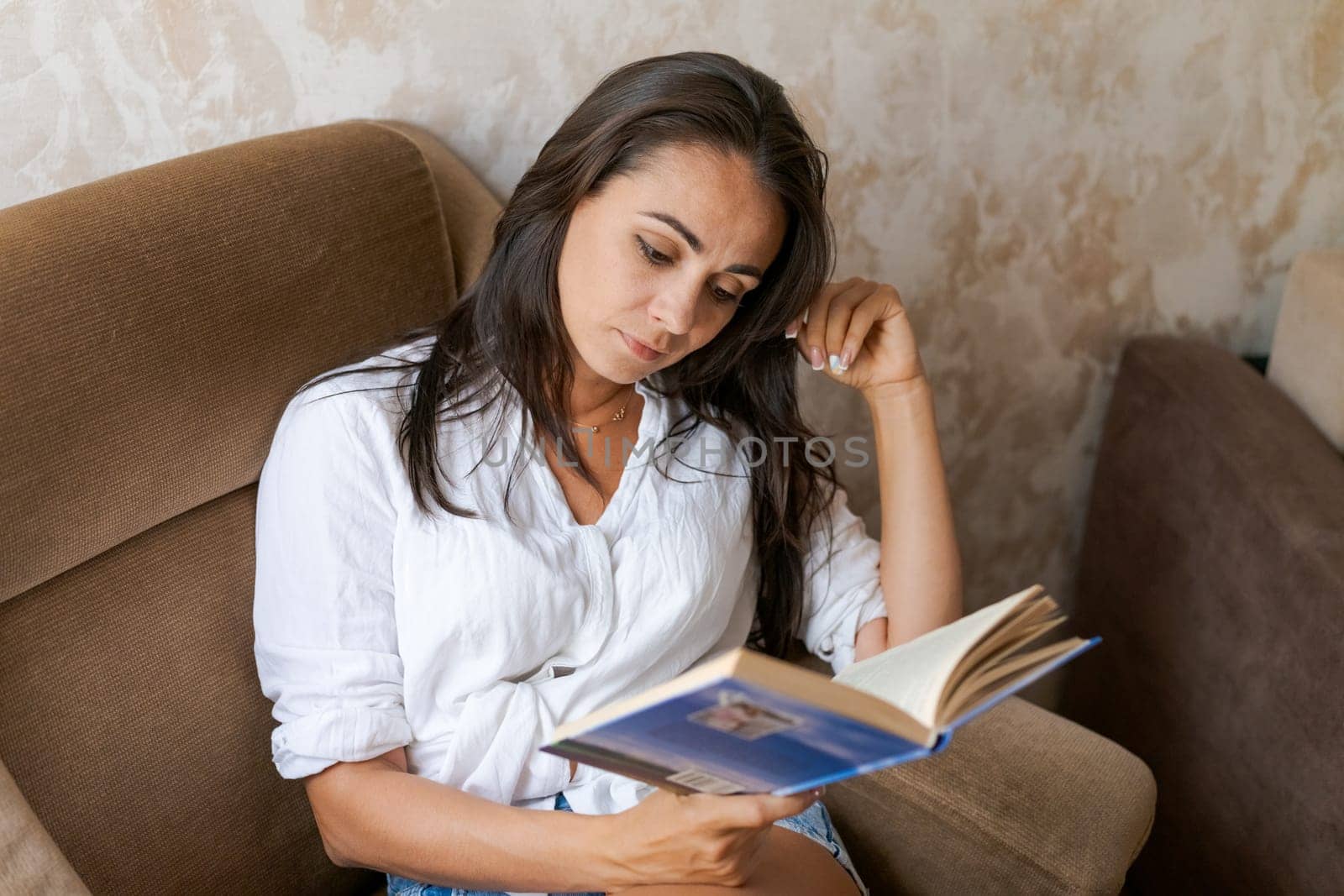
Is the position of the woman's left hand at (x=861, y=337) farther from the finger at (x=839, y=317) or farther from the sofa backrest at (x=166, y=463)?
the sofa backrest at (x=166, y=463)

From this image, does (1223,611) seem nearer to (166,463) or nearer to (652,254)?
(652,254)

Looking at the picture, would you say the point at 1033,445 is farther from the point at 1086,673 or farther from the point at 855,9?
the point at 855,9

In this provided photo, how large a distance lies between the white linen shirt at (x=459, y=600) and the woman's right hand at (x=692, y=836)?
0.44ft

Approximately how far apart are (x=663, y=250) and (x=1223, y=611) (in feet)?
3.04

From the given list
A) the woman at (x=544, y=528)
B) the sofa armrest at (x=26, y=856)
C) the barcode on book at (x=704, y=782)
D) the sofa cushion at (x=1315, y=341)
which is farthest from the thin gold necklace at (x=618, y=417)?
the sofa cushion at (x=1315, y=341)

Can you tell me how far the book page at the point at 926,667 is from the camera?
70cm

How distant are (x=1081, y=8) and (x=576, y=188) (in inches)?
34.7

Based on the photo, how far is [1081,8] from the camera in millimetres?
1604

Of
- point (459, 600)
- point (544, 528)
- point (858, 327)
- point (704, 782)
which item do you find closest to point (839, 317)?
point (858, 327)

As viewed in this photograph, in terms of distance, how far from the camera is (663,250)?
1.04 m

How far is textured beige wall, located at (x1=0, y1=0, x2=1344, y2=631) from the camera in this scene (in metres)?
1.19

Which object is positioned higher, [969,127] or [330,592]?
[969,127]

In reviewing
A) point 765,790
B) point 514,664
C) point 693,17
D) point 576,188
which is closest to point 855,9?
point 693,17

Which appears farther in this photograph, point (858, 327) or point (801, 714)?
point (858, 327)
